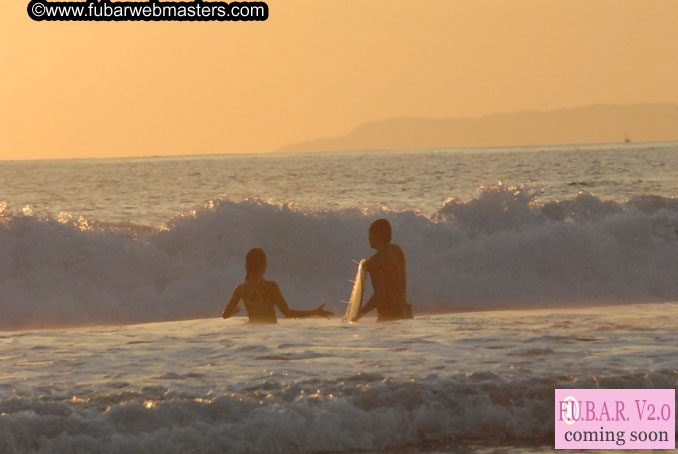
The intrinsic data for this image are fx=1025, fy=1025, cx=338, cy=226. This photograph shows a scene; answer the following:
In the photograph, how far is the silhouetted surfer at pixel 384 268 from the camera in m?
11.6

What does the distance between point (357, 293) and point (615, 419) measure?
4.20m

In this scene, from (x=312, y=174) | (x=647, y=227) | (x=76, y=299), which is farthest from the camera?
(x=312, y=174)

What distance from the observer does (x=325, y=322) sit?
13484 mm

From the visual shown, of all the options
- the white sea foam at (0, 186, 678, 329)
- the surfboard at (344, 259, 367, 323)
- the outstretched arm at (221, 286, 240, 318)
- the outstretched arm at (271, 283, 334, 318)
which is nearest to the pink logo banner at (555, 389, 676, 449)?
the outstretched arm at (271, 283, 334, 318)

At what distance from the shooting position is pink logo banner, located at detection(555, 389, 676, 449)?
8.34 metres

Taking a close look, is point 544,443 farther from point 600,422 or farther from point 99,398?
point 99,398

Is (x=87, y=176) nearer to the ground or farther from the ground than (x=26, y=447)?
farther from the ground

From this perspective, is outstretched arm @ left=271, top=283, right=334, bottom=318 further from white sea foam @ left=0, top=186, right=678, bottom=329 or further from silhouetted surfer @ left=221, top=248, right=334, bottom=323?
white sea foam @ left=0, top=186, right=678, bottom=329

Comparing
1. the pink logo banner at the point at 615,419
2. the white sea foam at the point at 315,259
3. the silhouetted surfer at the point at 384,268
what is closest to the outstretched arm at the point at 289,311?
the silhouetted surfer at the point at 384,268

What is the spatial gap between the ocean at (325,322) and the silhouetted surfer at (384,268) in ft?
1.30

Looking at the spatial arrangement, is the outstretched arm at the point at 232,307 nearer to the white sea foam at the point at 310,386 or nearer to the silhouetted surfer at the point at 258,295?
the silhouetted surfer at the point at 258,295

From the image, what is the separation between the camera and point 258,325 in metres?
12.7

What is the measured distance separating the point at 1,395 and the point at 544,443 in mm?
4688

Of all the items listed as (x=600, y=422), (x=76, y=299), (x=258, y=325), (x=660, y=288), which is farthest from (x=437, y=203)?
(x=600, y=422)
